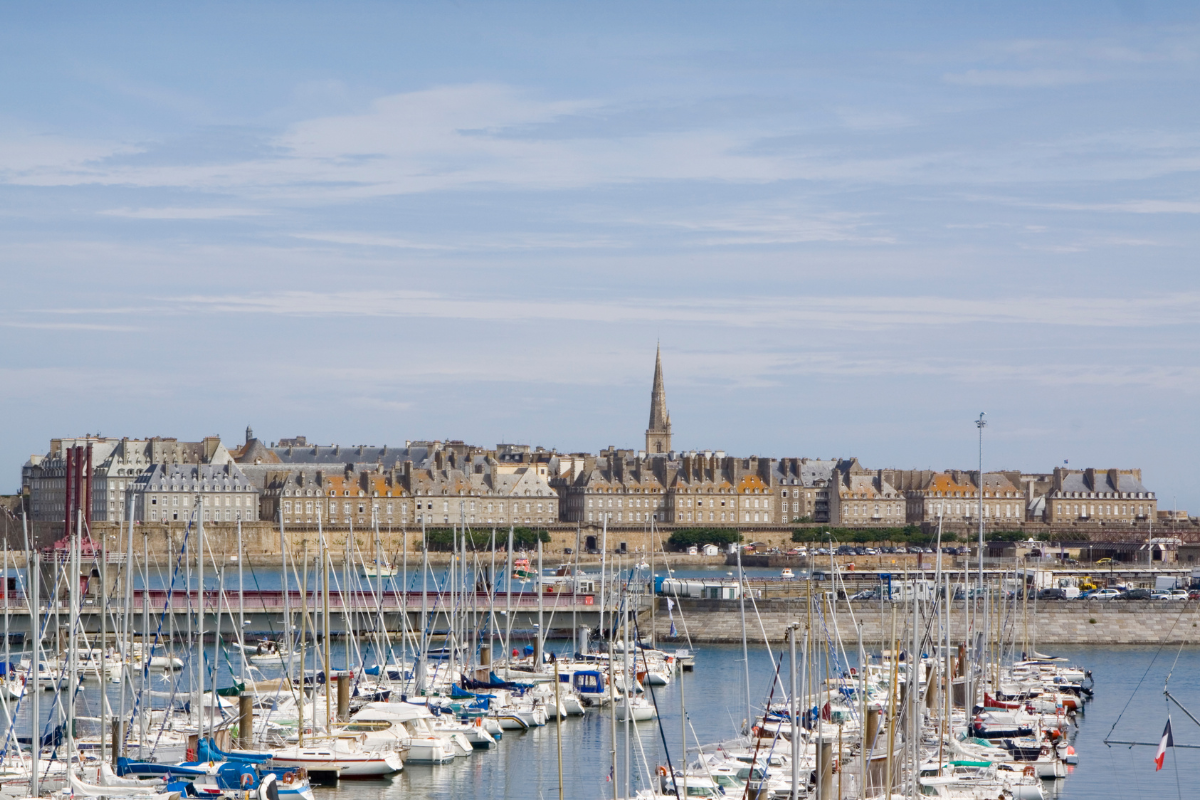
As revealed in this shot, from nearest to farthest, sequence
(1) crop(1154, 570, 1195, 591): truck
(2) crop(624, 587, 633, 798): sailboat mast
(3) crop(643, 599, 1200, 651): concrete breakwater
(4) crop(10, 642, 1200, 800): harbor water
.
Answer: (2) crop(624, 587, 633, 798): sailboat mast, (4) crop(10, 642, 1200, 800): harbor water, (3) crop(643, 599, 1200, 651): concrete breakwater, (1) crop(1154, 570, 1195, 591): truck

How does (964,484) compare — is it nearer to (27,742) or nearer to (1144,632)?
(1144,632)

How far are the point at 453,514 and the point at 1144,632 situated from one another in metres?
64.8

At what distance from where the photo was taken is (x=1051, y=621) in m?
50.2

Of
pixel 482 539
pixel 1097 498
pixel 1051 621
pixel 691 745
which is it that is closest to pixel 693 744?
pixel 691 745

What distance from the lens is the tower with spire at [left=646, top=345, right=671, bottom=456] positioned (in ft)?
485

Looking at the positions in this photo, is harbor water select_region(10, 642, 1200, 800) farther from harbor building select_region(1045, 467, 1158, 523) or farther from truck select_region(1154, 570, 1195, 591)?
harbor building select_region(1045, 467, 1158, 523)

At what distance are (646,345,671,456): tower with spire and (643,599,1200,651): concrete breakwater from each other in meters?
96.3

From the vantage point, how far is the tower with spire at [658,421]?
14788 cm

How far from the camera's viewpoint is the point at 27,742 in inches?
1099

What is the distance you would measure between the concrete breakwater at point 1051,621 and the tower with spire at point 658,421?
9634cm

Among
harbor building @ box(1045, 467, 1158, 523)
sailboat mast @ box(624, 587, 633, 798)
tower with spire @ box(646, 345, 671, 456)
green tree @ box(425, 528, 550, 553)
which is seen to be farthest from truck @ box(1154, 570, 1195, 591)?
tower with spire @ box(646, 345, 671, 456)

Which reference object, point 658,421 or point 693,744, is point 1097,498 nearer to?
point 658,421

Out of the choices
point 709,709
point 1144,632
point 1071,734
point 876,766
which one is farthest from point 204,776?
point 1144,632

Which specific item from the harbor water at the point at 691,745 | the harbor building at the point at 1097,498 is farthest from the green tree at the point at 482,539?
the harbor water at the point at 691,745
